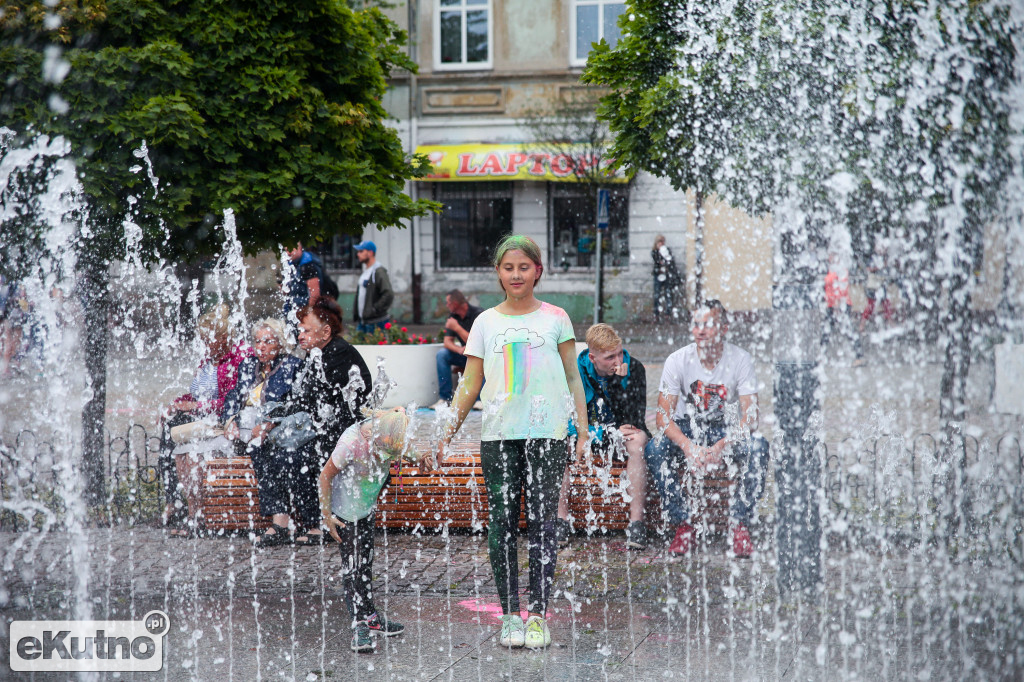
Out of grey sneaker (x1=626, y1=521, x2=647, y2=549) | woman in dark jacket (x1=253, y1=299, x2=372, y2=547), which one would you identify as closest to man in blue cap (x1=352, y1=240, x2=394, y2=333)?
woman in dark jacket (x1=253, y1=299, x2=372, y2=547)

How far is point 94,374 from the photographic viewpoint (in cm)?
673

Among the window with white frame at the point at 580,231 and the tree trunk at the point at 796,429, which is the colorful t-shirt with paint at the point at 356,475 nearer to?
the tree trunk at the point at 796,429

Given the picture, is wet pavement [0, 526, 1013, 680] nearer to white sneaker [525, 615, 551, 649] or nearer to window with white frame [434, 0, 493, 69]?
white sneaker [525, 615, 551, 649]

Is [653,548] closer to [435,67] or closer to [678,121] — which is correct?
[678,121]

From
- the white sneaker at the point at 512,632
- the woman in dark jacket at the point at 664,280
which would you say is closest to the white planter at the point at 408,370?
the white sneaker at the point at 512,632

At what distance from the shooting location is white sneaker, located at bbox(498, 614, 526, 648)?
4.14 meters

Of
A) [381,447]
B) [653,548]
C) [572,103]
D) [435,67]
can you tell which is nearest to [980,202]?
[653,548]

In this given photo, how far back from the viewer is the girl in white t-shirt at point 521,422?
4.19 meters

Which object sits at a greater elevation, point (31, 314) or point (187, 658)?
point (31, 314)

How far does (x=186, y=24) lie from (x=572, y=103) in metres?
13.1

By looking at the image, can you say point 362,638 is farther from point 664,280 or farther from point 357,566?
point 664,280

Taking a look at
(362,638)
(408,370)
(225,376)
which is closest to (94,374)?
(225,376)

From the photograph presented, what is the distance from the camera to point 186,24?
5938 millimetres

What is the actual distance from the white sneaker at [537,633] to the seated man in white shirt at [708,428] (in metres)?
1.38
